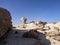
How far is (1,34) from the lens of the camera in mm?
22672

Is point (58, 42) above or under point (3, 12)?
under

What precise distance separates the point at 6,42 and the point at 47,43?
26.3 feet

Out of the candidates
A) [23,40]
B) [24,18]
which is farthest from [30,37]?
[24,18]

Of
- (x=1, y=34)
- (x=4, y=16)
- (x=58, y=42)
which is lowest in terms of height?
(x=58, y=42)

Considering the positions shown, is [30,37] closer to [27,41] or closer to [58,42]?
[27,41]

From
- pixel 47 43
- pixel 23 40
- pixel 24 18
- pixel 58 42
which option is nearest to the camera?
pixel 23 40

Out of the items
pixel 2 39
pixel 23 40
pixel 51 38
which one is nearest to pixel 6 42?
pixel 2 39

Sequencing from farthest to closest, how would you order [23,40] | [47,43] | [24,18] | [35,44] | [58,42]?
[24,18]
[58,42]
[47,43]
[23,40]
[35,44]

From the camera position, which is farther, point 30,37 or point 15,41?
point 30,37

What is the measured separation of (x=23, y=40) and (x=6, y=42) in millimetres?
3111

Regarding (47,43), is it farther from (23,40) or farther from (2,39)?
(2,39)

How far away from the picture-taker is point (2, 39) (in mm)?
23750

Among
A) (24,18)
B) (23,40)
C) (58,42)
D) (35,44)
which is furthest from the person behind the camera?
(24,18)

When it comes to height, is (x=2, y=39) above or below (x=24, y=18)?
below
